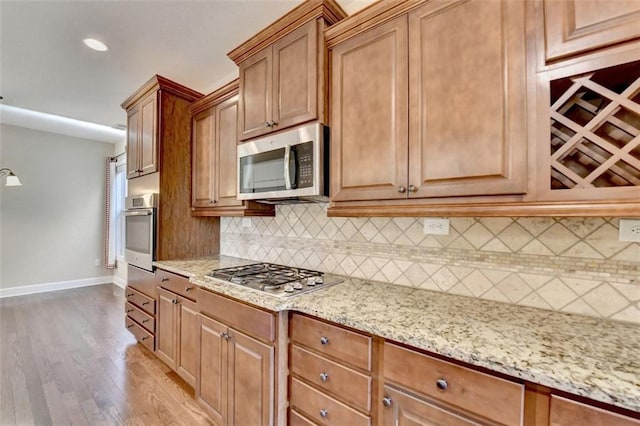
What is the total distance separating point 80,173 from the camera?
17.4ft

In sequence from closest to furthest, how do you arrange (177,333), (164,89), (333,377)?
(333,377), (177,333), (164,89)

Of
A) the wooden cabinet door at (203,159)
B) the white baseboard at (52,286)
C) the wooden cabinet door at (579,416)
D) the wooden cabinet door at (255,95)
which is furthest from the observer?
the white baseboard at (52,286)

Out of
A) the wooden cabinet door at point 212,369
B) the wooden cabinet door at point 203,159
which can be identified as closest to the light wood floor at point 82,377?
the wooden cabinet door at point 212,369

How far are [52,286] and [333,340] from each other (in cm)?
606

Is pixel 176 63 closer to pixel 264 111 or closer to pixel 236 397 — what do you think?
pixel 264 111

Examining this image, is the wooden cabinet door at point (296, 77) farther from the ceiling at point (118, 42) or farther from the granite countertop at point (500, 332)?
the granite countertop at point (500, 332)

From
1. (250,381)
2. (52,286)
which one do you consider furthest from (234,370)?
(52,286)

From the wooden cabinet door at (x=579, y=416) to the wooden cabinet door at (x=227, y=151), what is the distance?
2057 mm

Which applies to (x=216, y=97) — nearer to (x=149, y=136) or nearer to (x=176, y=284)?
(x=149, y=136)

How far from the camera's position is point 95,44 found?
2436mm

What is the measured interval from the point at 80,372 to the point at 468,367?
3103 millimetres

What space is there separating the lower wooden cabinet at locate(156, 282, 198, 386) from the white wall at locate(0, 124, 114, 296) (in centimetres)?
406

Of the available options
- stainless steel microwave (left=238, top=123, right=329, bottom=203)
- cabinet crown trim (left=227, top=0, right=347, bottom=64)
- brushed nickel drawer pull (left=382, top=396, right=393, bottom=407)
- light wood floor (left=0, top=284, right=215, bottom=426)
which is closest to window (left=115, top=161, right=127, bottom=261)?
light wood floor (left=0, top=284, right=215, bottom=426)

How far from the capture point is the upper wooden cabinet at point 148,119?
102 inches
